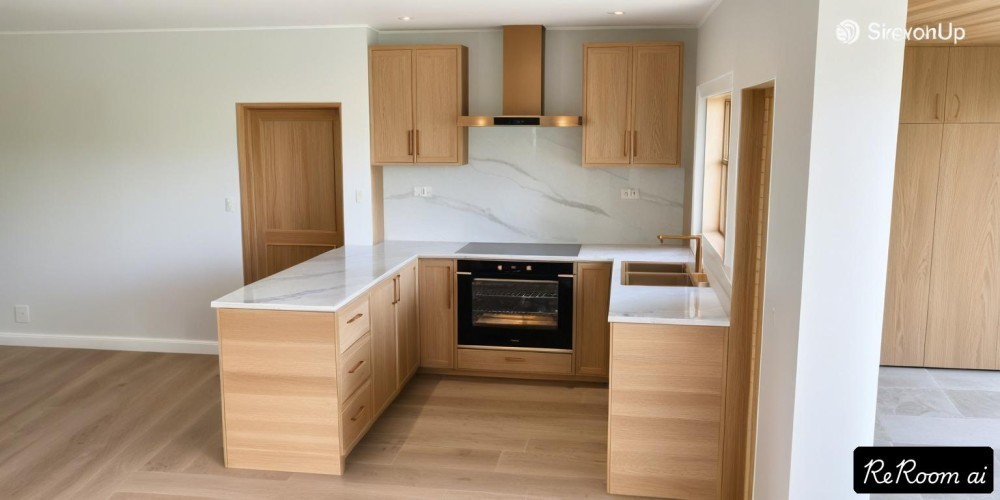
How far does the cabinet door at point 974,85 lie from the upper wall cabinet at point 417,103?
3177 millimetres

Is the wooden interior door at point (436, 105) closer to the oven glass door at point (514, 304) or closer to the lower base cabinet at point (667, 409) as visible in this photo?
the oven glass door at point (514, 304)

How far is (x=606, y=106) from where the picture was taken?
204 inches

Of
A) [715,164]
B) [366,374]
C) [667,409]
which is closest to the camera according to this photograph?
[667,409]

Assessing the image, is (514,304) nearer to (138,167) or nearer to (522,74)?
(522,74)

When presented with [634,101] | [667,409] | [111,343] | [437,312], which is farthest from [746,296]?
[111,343]

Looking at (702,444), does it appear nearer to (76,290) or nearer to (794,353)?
(794,353)

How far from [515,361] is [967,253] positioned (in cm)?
305

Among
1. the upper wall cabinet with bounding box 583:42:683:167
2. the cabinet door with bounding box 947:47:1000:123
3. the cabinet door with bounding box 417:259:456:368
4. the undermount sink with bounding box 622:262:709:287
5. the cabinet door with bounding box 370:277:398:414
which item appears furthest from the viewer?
the cabinet door with bounding box 417:259:456:368

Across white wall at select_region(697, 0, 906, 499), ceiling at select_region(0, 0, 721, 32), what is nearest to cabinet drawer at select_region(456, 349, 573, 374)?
ceiling at select_region(0, 0, 721, 32)

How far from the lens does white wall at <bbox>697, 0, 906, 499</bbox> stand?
2.29 meters

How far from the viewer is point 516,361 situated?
520 centimetres

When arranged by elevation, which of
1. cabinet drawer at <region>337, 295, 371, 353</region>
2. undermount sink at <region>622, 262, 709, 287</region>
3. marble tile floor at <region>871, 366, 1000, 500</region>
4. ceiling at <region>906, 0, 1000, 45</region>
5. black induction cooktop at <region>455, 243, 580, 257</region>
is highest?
ceiling at <region>906, 0, 1000, 45</region>

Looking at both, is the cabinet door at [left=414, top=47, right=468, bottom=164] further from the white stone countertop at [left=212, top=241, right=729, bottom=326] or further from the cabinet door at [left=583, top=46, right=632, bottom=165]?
the cabinet door at [left=583, top=46, right=632, bottom=165]

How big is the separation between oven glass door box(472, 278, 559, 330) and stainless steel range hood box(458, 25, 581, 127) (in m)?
1.07
